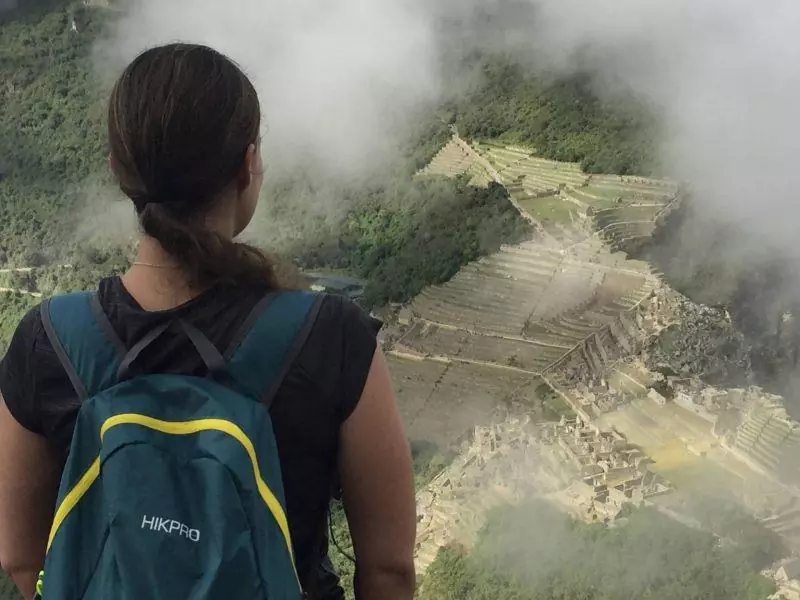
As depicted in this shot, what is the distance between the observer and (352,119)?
→ 935 cm

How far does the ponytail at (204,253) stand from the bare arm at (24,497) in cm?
24

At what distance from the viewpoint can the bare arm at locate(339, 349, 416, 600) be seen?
0.88 m

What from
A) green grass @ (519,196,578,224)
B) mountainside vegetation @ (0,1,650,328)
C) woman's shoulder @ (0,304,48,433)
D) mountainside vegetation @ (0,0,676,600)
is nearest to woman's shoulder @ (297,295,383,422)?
woman's shoulder @ (0,304,48,433)

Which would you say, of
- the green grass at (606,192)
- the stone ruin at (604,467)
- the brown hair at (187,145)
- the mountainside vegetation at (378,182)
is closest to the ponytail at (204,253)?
the brown hair at (187,145)

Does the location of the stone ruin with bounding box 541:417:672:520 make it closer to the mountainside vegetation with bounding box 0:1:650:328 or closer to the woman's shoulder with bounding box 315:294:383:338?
the mountainside vegetation with bounding box 0:1:650:328

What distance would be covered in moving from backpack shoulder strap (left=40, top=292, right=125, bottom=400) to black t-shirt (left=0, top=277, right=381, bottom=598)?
0.01 meters

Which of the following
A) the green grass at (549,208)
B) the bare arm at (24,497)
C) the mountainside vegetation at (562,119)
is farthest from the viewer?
the mountainside vegetation at (562,119)

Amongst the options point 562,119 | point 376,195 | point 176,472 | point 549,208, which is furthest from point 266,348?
point 562,119

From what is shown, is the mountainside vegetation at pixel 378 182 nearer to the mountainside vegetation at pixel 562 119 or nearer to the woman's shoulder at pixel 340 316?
the mountainside vegetation at pixel 562 119

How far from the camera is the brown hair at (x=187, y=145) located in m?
0.83

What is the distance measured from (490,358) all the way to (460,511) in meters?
1.56

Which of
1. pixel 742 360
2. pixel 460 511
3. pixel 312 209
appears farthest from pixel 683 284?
pixel 312 209

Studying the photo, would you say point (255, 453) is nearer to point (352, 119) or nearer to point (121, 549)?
point (121, 549)

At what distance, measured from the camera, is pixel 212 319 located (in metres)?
0.86
